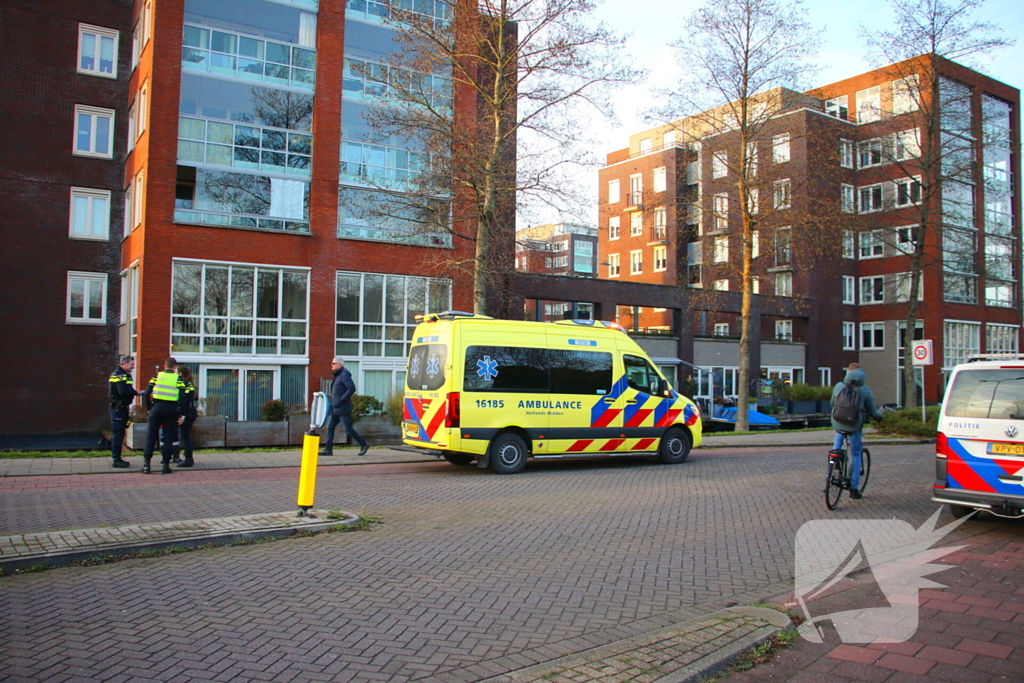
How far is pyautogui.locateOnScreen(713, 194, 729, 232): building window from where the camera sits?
25.0 metres

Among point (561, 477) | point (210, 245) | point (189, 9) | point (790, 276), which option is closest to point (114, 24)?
point (189, 9)

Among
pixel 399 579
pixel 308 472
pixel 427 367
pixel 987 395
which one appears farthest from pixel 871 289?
pixel 399 579

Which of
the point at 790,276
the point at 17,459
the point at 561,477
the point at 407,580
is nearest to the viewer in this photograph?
the point at 407,580

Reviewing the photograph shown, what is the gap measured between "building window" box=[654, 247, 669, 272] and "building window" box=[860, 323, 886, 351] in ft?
40.8

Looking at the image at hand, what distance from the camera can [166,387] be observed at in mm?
11727

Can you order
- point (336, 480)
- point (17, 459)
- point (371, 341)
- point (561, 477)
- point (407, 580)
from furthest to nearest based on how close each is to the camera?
point (371, 341)
point (17, 459)
point (561, 477)
point (336, 480)
point (407, 580)

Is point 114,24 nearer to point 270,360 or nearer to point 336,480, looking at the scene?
point 270,360

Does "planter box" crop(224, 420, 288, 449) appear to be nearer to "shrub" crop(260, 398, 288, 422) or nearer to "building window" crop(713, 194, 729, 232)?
→ "shrub" crop(260, 398, 288, 422)

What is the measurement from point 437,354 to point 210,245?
1235 centimetres

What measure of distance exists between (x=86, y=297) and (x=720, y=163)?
21086 millimetres

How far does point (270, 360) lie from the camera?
22453 millimetres

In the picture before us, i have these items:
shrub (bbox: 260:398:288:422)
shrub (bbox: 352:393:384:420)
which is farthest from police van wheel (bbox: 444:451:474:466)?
shrub (bbox: 260:398:288:422)

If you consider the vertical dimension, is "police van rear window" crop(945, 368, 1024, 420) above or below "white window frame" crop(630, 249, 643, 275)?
below

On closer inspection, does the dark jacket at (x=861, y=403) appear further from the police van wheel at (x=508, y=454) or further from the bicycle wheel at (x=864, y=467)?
the police van wheel at (x=508, y=454)
